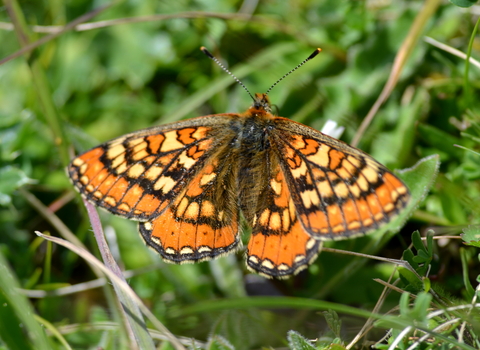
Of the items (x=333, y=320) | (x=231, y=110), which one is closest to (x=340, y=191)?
(x=333, y=320)

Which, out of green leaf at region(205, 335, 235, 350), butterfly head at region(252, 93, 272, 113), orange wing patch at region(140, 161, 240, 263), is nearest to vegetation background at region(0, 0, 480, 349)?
green leaf at region(205, 335, 235, 350)

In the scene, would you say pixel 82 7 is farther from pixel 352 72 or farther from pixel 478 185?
pixel 478 185

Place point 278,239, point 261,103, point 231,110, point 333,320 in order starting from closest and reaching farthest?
point 333,320 < point 278,239 < point 261,103 < point 231,110

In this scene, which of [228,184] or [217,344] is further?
[228,184]

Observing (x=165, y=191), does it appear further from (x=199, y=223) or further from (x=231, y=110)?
(x=231, y=110)

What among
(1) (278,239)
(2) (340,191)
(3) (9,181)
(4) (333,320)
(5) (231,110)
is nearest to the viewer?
(4) (333,320)

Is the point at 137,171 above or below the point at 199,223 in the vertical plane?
above

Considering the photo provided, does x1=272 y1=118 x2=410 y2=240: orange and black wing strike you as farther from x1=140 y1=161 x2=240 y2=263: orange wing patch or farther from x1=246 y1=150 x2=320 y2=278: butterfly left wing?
x1=140 y1=161 x2=240 y2=263: orange wing patch

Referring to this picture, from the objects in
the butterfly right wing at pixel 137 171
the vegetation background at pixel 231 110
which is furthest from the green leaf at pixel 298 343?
the butterfly right wing at pixel 137 171
